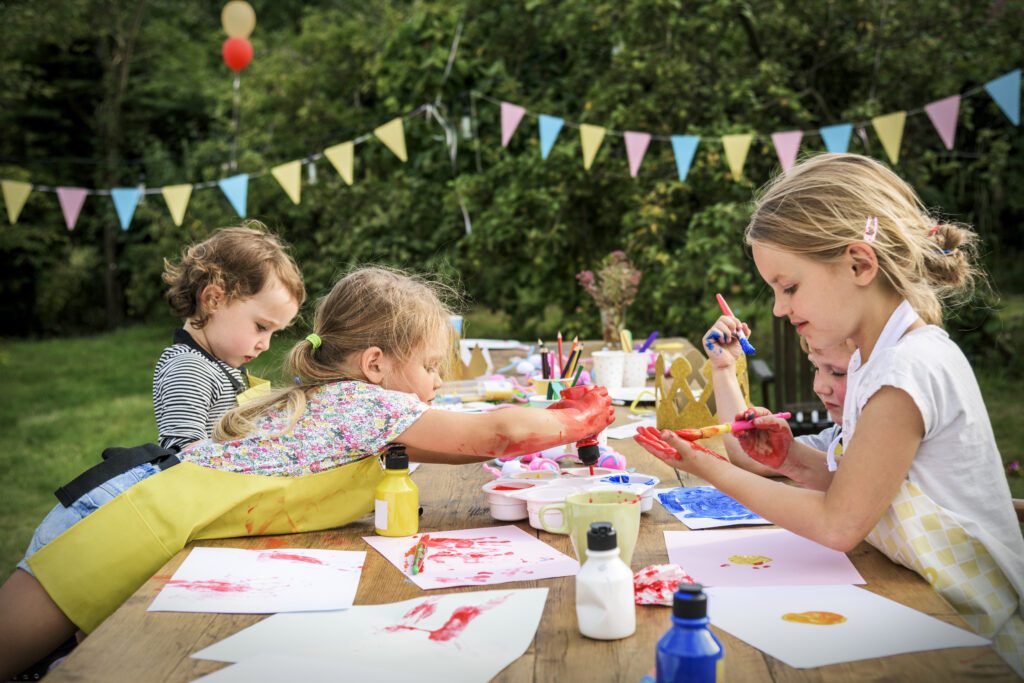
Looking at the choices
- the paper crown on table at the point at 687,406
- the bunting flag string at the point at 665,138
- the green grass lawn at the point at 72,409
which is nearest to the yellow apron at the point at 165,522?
the green grass lawn at the point at 72,409

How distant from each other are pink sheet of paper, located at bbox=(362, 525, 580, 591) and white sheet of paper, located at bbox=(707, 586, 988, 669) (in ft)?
0.89

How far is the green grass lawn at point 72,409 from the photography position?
194 inches

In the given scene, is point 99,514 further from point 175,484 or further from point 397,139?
point 397,139

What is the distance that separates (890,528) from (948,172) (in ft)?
20.3

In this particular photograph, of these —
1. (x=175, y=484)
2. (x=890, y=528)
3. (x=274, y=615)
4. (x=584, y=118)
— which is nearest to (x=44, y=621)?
(x=175, y=484)

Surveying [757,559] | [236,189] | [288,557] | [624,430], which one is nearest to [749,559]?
[757,559]

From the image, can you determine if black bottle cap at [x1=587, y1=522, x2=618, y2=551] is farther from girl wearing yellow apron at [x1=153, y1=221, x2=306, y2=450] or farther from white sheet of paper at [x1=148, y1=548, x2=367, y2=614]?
girl wearing yellow apron at [x1=153, y1=221, x2=306, y2=450]

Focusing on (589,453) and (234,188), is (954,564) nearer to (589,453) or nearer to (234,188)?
(589,453)

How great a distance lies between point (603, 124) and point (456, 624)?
5878 mm

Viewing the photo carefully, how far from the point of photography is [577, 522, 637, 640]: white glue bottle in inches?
45.4

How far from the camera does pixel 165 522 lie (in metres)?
1.66

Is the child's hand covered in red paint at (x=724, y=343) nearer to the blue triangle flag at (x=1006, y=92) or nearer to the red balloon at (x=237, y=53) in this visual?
the blue triangle flag at (x=1006, y=92)

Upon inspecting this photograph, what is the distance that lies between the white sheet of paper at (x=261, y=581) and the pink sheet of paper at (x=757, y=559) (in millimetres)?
498

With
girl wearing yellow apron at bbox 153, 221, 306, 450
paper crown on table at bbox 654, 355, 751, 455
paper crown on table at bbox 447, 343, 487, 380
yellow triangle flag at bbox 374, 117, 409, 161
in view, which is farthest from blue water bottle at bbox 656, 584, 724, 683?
yellow triangle flag at bbox 374, 117, 409, 161
